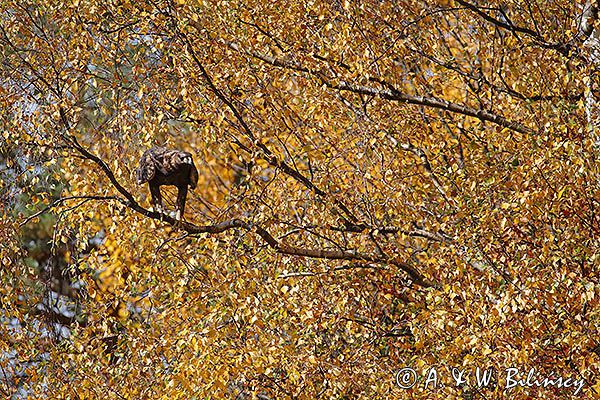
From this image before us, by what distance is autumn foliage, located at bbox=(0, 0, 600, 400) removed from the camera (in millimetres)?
5891

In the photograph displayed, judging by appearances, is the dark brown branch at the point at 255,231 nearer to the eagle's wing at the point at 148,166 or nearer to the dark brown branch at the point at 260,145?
the eagle's wing at the point at 148,166

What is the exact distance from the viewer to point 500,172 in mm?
6762

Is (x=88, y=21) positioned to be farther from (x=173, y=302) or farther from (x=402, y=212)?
(x=402, y=212)

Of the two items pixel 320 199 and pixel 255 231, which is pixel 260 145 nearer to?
pixel 320 199

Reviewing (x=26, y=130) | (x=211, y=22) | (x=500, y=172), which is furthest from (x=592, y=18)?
(x=26, y=130)

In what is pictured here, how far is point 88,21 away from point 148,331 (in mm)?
2359

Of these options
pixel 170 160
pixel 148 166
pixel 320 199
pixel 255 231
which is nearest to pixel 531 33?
pixel 320 199

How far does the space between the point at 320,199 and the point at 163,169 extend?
127cm

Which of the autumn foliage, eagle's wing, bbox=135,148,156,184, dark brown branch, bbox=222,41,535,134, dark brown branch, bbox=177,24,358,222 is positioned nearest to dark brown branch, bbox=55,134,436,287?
the autumn foliage

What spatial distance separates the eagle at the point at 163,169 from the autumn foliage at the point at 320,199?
0.21 metres

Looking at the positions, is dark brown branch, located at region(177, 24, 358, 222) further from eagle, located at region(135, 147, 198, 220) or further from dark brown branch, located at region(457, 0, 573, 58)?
dark brown branch, located at region(457, 0, 573, 58)

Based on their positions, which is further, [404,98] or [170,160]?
[404,98]

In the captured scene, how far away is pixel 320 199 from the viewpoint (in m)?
6.54

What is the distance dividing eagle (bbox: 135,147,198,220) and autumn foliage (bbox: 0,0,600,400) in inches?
8.4
